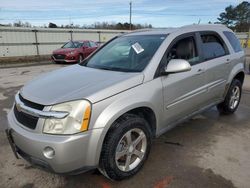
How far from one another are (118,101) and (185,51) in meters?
1.62

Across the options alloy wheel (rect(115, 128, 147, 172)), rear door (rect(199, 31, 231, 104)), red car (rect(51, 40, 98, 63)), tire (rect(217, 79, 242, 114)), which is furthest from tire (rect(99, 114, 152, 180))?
red car (rect(51, 40, 98, 63))

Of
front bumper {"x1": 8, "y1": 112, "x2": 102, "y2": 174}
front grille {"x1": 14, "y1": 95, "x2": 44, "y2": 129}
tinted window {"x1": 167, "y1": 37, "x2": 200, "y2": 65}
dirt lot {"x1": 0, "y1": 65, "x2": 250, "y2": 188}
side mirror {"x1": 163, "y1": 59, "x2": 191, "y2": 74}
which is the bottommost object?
dirt lot {"x1": 0, "y1": 65, "x2": 250, "y2": 188}

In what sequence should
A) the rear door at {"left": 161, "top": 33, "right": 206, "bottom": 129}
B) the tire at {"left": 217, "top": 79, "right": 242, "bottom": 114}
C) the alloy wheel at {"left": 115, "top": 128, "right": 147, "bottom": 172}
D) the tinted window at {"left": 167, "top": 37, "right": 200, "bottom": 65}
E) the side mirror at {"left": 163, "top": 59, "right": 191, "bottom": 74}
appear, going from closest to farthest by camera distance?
the alloy wheel at {"left": 115, "top": 128, "right": 147, "bottom": 172} < the side mirror at {"left": 163, "top": 59, "right": 191, "bottom": 74} < the rear door at {"left": 161, "top": 33, "right": 206, "bottom": 129} < the tinted window at {"left": 167, "top": 37, "right": 200, "bottom": 65} < the tire at {"left": 217, "top": 79, "right": 242, "bottom": 114}

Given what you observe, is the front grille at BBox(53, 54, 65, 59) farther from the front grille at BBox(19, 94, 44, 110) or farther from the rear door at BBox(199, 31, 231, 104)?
the front grille at BBox(19, 94, 44, 110)

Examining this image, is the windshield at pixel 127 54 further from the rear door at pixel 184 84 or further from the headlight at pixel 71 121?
the headlight at pixel 71 121

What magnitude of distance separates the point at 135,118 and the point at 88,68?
1.19 m

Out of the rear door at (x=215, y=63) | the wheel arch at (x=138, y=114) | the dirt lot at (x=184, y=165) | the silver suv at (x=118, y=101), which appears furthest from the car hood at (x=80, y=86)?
the rear door at (x=215, y=63)

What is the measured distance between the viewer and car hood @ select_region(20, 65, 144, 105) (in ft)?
8.04

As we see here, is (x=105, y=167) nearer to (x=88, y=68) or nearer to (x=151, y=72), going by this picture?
(x=151, y=72)

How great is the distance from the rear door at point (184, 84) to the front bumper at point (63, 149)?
1216 mm

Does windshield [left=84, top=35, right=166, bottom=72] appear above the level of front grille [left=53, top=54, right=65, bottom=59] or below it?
above

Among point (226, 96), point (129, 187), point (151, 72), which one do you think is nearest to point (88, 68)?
point (151, 72)

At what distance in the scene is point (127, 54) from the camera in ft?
11.7

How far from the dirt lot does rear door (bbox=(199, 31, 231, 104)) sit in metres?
0.66
